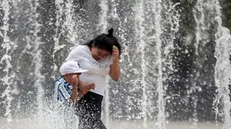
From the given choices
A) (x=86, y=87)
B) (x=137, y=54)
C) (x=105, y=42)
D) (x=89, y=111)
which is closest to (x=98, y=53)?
(x=105, y=42)

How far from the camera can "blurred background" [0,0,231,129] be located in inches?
378

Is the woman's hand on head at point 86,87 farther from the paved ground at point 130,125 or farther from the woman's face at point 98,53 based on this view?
the paved ground at point 130,125

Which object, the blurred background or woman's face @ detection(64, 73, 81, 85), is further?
the blurred background

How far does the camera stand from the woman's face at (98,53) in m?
3.59

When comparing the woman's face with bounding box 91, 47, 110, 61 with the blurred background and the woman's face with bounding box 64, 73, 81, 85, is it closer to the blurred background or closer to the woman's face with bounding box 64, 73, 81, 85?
the woman's face with bounding box 64, 73, 81, 85

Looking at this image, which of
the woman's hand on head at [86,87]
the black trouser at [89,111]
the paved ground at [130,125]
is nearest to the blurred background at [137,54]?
the paved ground at [130,125]

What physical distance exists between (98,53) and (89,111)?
0.41 m

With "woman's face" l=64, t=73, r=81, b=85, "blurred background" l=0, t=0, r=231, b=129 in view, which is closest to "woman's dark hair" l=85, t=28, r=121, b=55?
"woman's face" l=64, t=73, r=81, b=85

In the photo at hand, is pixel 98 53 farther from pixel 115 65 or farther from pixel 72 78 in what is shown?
pixel 72 78

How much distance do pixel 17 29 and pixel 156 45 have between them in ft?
11.3

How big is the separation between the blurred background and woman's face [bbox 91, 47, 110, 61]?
180 inches

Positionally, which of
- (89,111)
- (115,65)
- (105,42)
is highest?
(105,42)

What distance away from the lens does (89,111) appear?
11.9 feet

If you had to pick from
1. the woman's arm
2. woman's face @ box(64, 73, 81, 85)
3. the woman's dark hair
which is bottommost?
woman's face @ box(64, 73, 81, 85)
